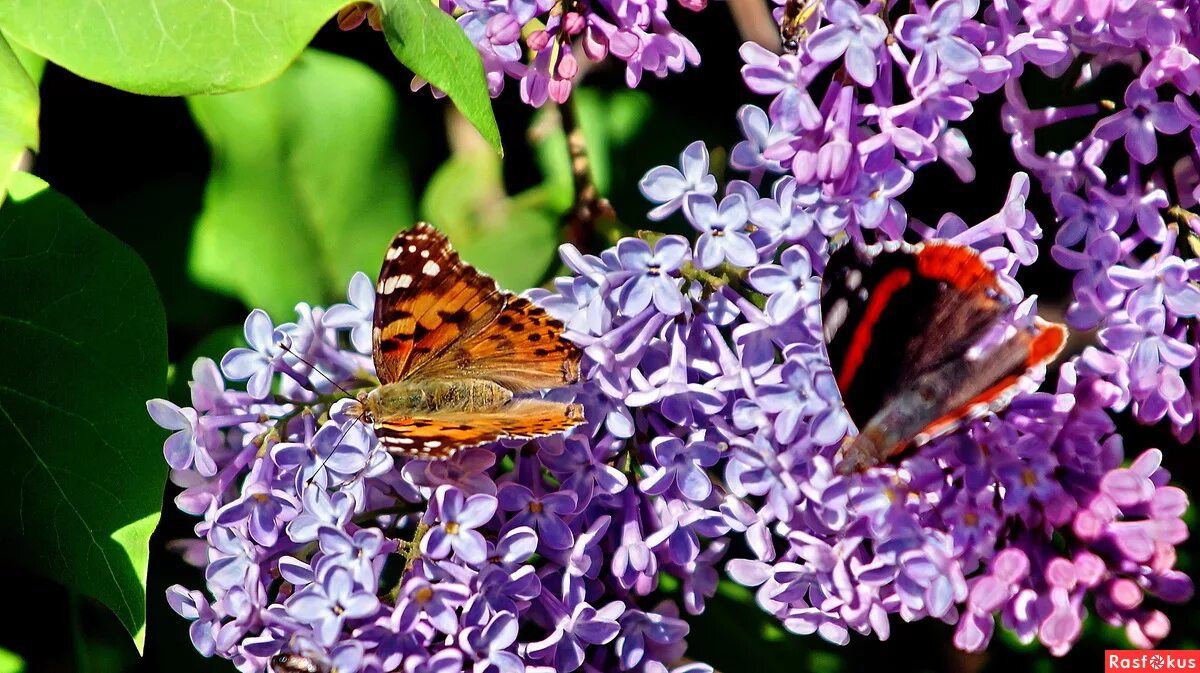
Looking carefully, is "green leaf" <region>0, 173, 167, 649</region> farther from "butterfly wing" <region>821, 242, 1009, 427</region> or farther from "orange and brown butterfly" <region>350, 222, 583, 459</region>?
"butterfly wing" <region>821, 242, 1009, 427</region>

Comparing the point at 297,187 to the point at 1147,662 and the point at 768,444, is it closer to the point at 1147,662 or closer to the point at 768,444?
the point at 768,444

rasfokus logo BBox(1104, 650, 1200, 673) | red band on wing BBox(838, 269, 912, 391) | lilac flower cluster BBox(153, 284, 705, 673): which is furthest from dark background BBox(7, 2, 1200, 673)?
red band on wing BBox(838, 269, 912, 391)

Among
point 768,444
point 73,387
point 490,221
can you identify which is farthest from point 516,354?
point 73,387

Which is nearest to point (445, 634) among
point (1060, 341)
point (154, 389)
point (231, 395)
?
point (231, 395)

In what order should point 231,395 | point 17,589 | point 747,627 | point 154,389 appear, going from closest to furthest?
point 231,395 → point 154,389 → point 17,589 → point 747,627

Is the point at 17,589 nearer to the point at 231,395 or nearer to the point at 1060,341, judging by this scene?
the point at 231,395

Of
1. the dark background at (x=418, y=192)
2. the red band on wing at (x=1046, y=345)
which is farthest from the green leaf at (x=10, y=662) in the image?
the red band on wing at (x=1046, y=345)

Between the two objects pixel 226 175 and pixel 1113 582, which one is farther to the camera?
pixel 226 175
